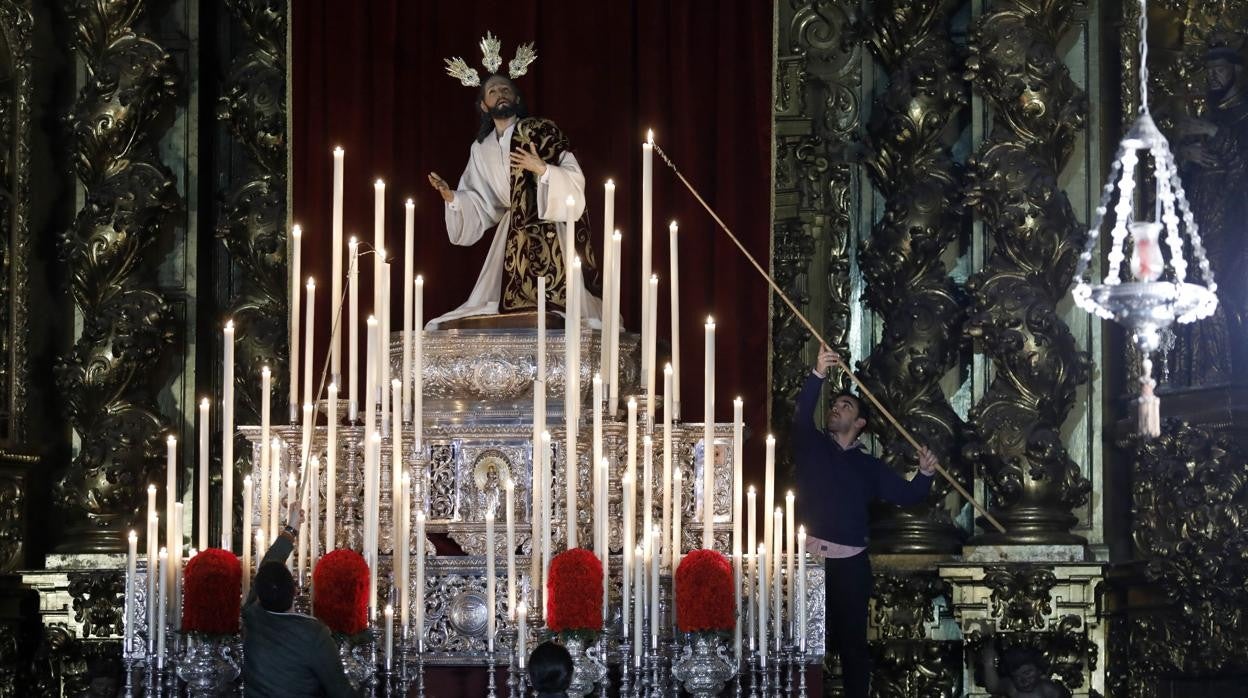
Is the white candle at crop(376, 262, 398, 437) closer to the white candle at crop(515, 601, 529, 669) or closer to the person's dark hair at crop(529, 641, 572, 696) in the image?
the white candle at crop(515, 601, 529, 669)

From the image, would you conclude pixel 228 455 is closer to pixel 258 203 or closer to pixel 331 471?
pixel 331 471

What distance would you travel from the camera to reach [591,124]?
35.2ft

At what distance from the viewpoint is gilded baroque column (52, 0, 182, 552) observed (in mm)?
10234

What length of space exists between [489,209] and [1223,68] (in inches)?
129

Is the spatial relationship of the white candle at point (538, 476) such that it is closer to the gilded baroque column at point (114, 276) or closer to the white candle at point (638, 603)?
the white candle at point (638, 603)

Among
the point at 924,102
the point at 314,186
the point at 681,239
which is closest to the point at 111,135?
the point at 314,186

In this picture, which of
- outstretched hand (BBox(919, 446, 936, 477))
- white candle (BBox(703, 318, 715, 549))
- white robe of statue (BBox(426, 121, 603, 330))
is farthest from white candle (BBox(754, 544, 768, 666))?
white robe of statue (BBox(426, 121, 603, 330))

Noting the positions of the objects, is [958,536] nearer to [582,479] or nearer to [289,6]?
[582,479]

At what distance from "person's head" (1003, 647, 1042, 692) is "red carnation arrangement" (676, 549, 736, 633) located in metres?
1.86

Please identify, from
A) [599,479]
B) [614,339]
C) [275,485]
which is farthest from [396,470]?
[614,339]

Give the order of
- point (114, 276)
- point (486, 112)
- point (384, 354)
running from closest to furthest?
point (384, 354) < point (486, 112) < point (114, 276)

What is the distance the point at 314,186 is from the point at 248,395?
3.43 feet

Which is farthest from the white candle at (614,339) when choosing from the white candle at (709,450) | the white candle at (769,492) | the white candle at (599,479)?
the white candle at (769,492)

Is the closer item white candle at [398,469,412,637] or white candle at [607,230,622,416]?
white candle at [398,469,412,637]
